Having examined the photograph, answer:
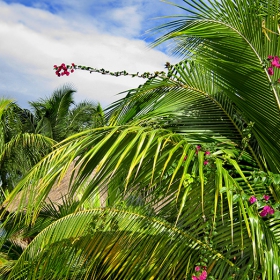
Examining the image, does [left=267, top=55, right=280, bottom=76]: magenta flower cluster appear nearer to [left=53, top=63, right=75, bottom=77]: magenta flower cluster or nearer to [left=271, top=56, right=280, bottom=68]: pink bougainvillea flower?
[left=271, top=56, right=280, bottom=68]: pink bougainvillea flower

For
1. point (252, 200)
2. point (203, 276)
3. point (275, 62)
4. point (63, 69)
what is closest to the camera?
point (252, 200)

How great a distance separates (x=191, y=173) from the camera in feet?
7.89

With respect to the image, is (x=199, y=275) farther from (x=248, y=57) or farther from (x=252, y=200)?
(x=248, y=57)

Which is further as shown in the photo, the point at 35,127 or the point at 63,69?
the point at 35,127

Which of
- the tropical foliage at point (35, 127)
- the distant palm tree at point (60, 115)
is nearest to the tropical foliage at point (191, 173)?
the tropical foliage at point (35, 127)

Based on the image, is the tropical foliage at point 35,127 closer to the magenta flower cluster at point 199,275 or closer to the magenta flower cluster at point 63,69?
the magenta flower cluster at point 63,69

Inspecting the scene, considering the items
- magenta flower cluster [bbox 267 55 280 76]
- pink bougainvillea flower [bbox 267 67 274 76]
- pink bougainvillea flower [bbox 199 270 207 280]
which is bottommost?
pink bougainvillea flower [bbox 199 270 207 280]

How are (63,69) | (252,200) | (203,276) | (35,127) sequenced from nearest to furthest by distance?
(252,200), (203,276), (63,69), (35,127)

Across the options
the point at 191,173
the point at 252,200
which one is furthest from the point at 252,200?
the point at 191,173

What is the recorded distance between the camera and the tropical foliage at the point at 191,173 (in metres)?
2.25

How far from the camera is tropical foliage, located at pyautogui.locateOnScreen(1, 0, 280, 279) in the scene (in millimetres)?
2252

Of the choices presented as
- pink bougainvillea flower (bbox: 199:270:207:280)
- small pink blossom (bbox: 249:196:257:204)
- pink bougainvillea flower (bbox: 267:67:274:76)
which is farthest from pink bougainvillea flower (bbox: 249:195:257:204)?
pink bougainvillea flower (bbox: 267:67:274:76)

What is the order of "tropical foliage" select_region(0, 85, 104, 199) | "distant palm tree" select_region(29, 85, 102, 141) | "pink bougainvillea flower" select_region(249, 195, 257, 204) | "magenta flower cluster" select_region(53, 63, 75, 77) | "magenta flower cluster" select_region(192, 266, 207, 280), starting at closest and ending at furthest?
"pink bougainvillea flower" select_region(249, 195, 257, 204), "magenta flower cluster" select_region(192, 266, 207, 280), "magenta flower cluster" select_region(53, 63, 75, 77), "tropical foliage" select_region(0, 85, 104, 199), "distant palm tree" select_region(29, 85, 102, 141)

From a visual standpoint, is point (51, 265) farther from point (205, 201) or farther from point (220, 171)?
point (220, 171)
